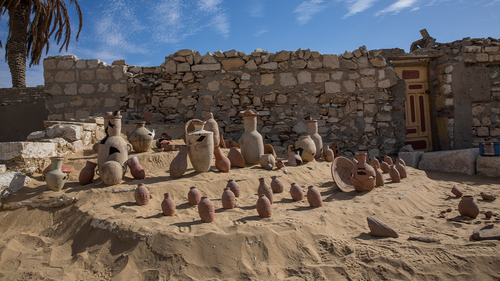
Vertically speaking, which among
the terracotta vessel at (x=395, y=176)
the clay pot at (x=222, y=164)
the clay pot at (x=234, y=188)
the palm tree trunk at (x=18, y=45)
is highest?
the palm tree trunk at (x=18, y=45)

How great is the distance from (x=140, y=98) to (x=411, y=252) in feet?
22.2

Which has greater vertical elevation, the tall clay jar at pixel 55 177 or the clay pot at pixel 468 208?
the tall clay jar at pixel 55 177

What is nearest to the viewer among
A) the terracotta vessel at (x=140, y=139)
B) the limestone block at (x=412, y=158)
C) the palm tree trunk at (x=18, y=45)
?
the terracotta vessel at (x=140, y=139)

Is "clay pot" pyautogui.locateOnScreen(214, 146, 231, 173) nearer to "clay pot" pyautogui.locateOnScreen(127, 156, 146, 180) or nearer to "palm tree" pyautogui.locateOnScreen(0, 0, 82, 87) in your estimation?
"clay pot" pyautogui.locateOnScreen(127, 156, 146, 180)

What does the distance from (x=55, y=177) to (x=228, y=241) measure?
2.59 meters

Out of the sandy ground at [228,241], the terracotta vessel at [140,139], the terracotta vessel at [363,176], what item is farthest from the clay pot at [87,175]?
the terracotta vessel at [363,176]

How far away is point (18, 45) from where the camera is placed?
1041 centimetres

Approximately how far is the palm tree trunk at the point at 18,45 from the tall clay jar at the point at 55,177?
934 centimetres

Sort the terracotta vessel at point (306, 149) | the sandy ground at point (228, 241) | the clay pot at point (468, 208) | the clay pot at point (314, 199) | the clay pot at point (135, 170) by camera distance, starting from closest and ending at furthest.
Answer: the sandy ground at point (228, 241), the clay pot at point (468, 208), the clay pot at point (314, 199), the clay pot at point (135, 170), the terracotta vessel at point (306, 149)

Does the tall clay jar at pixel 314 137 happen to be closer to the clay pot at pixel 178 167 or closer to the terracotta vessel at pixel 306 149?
the terracotta vessel at pixel 306 149

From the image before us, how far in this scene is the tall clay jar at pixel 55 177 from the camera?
143 inches

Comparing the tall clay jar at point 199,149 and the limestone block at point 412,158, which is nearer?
the tall clay jar at point 199,149

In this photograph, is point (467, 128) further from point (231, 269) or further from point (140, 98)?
point (140, 98)

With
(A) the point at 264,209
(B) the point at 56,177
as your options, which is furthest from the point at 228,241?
(B) the point at 56,177
